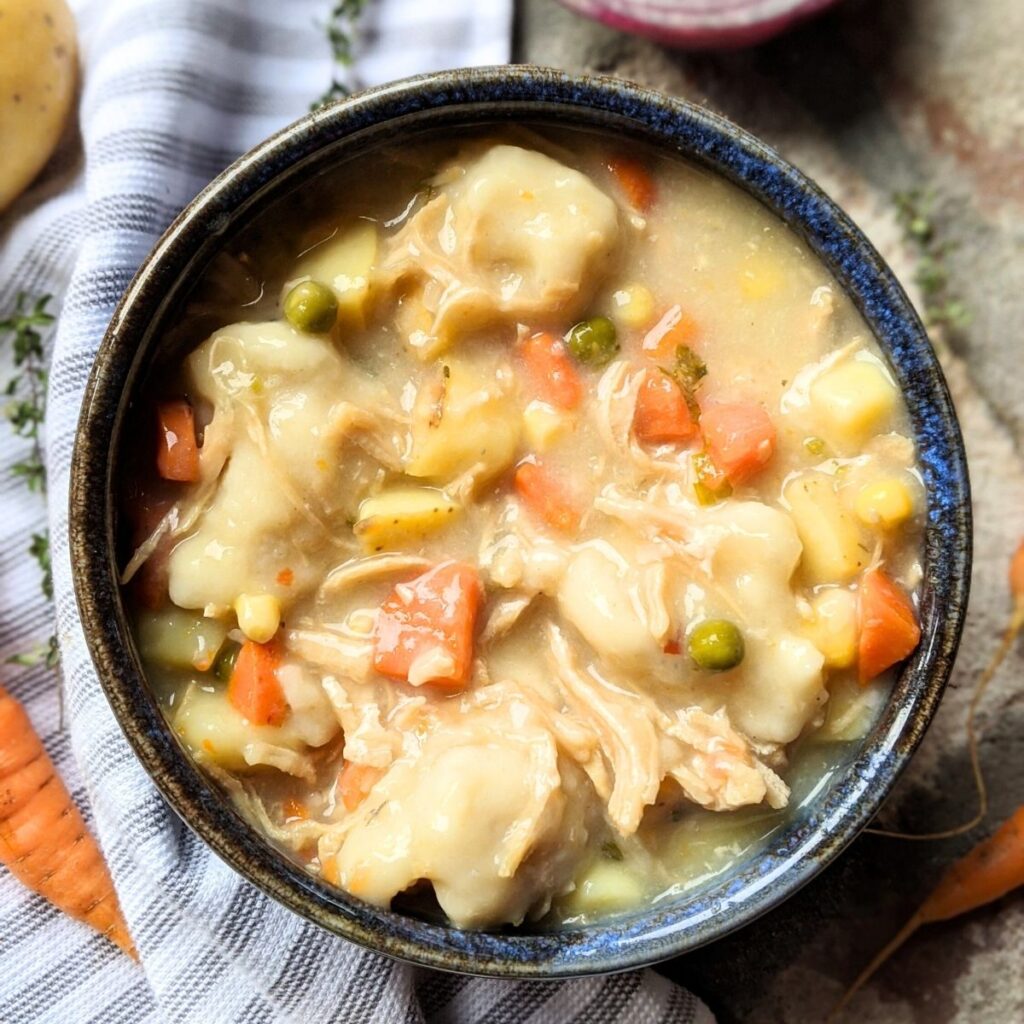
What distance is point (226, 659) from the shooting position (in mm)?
2492

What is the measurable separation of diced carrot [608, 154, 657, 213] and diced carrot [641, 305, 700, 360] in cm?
22

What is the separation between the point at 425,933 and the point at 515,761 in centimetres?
38

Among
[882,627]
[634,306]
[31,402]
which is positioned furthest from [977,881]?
[31,402]

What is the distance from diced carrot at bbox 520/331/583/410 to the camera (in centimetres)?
253

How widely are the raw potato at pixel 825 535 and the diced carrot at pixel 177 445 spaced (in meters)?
1.18

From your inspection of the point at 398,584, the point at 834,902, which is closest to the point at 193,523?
the point at 398,584

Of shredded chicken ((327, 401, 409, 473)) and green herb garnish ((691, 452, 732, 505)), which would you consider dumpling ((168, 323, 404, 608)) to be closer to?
shredded chicken ((327, 401, 409, 473))

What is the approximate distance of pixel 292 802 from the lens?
2.54 m

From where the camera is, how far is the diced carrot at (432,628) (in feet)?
7.99

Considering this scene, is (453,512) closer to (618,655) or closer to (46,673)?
(618,655)

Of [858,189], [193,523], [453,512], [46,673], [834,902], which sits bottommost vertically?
[46,673]

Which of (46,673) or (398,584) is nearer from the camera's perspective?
(398,584)

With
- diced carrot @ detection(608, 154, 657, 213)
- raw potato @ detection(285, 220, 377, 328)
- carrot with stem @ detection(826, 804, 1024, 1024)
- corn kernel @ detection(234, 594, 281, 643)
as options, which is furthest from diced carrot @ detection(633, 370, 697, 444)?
carrot with stem @ detection(826, 804, 1024, 1024)

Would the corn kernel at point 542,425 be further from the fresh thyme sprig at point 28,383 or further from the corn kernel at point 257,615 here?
the fresh thyme sprig at point 28,383
